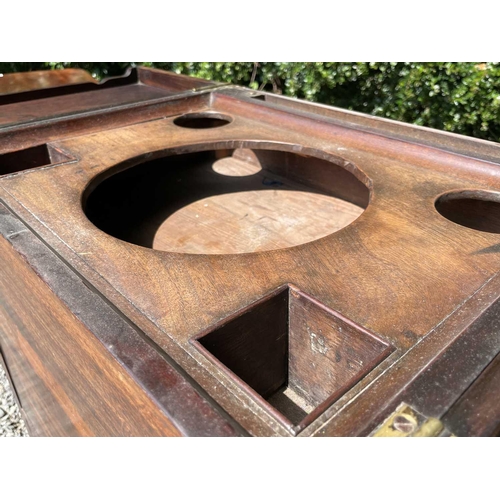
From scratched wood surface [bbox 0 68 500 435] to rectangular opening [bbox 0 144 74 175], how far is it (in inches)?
→ 2.1

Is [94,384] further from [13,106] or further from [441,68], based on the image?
[441,68]

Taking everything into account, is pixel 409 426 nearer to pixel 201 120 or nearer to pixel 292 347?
pixel 292 347

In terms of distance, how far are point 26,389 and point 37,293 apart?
2.96ft

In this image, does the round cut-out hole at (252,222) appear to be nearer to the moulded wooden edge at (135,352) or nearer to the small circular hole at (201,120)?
the small circular hole at (201,120)

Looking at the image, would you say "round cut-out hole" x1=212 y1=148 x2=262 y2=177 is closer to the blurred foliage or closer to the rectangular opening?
the rectangular opening

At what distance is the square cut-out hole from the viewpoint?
1.10 meters

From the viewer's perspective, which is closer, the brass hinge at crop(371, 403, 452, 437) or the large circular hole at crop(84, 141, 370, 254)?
the brass hinge at crop(371, 403, 452, 437)

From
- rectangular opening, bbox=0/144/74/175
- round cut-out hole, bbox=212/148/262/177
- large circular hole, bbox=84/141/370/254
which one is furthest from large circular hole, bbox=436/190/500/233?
rectangular opening, bbox=0/144/74/175

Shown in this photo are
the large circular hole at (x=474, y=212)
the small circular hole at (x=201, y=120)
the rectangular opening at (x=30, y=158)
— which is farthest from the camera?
the small circular hole at (x=201, y=120)

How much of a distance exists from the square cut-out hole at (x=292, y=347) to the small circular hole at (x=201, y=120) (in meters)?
1.67

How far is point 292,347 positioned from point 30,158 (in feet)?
5.30

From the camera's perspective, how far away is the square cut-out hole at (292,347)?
110cm

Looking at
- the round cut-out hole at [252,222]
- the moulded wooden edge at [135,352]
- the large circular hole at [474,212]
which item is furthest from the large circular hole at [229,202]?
the moulded wooden edge at [135,352]

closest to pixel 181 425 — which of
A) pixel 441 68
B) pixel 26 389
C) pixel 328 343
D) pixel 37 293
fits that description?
pixel 328 343
